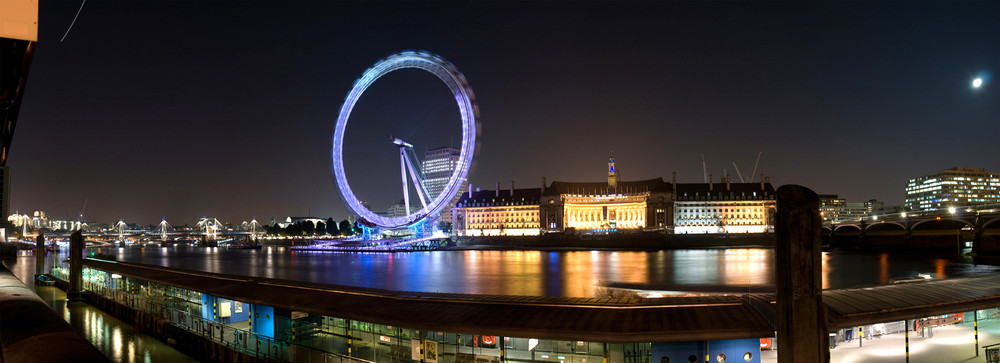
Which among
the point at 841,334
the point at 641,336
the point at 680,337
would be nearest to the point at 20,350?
the point at 641,336

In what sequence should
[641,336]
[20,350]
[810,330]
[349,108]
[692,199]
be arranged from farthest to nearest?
[692,199] < [349,108] < [641,336] < [810,330] < [20,350]

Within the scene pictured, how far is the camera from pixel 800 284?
11375mm

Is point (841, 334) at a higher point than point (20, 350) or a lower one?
lower

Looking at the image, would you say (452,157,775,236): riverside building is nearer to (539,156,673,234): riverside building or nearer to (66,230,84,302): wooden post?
(539,156,673,234): riverside building

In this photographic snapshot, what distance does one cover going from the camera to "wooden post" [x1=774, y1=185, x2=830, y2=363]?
11.3m

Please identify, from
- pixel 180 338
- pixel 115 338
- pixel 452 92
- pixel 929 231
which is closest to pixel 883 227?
pixel 929 231

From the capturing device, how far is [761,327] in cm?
1251

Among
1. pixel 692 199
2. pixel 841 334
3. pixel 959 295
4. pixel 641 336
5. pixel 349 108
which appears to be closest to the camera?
pixel 641 336

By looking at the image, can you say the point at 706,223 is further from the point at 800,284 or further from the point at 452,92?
the point at 800,284

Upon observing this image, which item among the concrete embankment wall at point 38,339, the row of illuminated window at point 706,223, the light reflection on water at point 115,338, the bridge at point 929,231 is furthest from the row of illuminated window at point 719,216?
the concrete embankment wall at point 38,339

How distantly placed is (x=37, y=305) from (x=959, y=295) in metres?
22.5

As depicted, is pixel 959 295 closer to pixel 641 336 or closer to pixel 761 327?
pixel 761 327

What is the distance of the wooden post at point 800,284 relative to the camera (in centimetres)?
1132

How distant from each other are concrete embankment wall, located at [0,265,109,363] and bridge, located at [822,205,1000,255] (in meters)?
99.5
